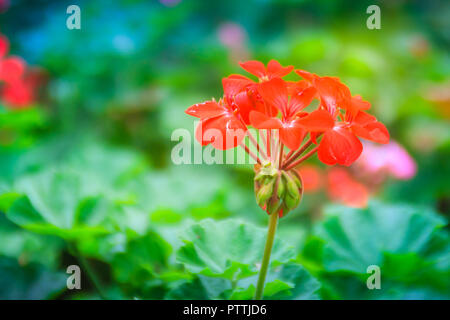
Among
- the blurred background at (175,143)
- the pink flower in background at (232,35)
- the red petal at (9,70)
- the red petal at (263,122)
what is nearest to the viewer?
the red petal at (263,122)

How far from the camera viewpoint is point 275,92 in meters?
0.62

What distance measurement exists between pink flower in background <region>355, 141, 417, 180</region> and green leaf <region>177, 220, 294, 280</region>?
893mm

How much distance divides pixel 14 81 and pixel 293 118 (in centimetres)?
153

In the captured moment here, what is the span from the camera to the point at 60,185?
3.36 feet

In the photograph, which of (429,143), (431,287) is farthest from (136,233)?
(429,143)

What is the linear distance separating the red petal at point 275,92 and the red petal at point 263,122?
49mm

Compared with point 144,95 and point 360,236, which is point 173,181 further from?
point 144,95

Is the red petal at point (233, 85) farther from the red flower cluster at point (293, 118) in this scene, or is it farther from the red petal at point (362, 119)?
the red petal at point (362, 119)

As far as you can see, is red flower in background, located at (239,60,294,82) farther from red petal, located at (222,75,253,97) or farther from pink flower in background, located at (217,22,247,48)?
pink flower in background, located at (217,22,247,48)

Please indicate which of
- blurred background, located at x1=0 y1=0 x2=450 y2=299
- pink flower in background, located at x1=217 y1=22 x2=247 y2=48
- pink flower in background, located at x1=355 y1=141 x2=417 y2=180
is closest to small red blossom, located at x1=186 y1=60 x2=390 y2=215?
blurred background, located at x1=0 y1=0 x2=450 y2=299

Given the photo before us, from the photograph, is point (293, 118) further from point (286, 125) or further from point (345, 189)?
point (345, 189)

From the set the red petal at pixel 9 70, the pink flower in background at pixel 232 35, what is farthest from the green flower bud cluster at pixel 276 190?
the pink flower in background at pixel 232 35

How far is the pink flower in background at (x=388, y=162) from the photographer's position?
Result: 148cm
